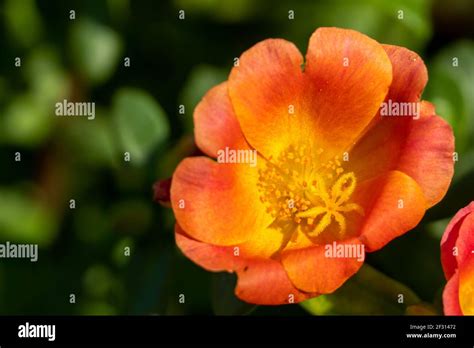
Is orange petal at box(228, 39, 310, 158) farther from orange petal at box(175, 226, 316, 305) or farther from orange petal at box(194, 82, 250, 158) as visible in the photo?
orange petal at box(175, 226, 316, 305)

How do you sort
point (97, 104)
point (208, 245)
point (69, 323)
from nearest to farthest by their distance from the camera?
1. point (208, 245)
2. point (69, 323)
3. point (97, 104)

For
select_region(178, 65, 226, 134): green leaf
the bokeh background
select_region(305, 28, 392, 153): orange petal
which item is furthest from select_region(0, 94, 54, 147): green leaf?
select_region(305, 28, 392, 153): orange petal

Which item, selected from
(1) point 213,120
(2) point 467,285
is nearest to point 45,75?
(1) point 213,120

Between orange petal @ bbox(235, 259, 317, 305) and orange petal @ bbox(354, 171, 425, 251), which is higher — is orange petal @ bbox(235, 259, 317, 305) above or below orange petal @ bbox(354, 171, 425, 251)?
below

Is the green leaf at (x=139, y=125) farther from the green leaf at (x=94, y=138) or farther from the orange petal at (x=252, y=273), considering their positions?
the orange petal at (x=252, y=273)

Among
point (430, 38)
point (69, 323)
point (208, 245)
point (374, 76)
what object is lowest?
point (69, 323)

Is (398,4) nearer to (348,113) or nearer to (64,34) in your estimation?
(348,113)

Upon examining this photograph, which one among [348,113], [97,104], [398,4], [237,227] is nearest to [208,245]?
[237,227]
